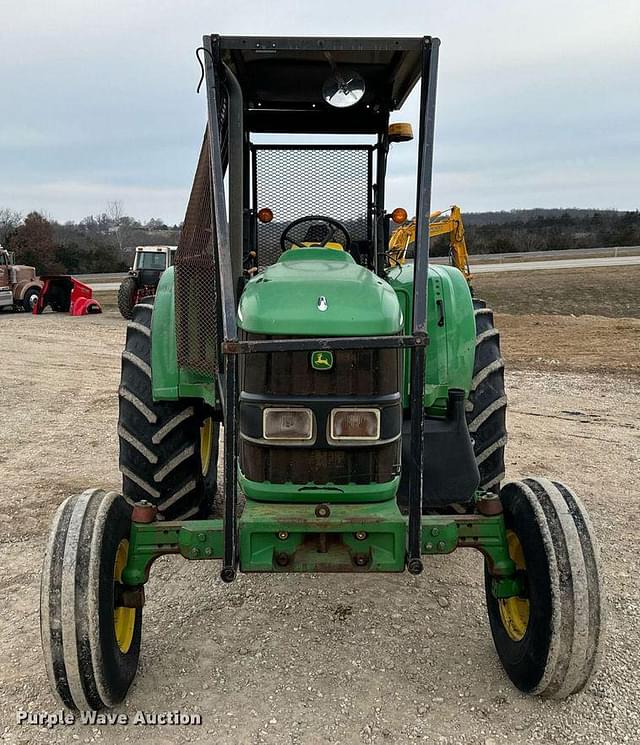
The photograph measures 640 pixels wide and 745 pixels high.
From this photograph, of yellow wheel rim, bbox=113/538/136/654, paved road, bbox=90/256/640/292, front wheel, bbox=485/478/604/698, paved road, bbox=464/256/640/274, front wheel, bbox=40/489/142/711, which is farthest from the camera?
paved road, bbox=464/256/640/274

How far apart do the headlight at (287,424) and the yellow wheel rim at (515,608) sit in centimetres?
99

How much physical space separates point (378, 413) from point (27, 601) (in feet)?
7.25

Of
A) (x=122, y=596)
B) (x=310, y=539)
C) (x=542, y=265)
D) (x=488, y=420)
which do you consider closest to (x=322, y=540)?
(x=310, y=539)

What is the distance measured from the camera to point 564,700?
2.93m

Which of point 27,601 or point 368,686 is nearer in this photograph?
point 368,686

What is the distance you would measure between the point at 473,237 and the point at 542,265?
549 inches

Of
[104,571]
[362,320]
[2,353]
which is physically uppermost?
[362,320]

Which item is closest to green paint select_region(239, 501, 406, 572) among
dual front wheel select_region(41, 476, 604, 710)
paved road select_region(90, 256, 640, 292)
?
dual front wheel select_region(41, 476, 604, 710)

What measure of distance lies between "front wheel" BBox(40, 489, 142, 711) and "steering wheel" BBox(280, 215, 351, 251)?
193cm

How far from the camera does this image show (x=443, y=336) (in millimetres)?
3975

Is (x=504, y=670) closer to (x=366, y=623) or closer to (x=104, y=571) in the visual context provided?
(x=366, y=623)

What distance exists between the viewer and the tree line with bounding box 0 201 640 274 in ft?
134

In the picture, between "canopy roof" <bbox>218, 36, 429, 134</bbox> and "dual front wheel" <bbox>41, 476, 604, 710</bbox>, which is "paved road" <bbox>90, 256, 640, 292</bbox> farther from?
"dual front wheel" <bbox>41, 476, 604, 710</bbox>

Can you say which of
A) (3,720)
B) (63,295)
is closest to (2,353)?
(63,295)
